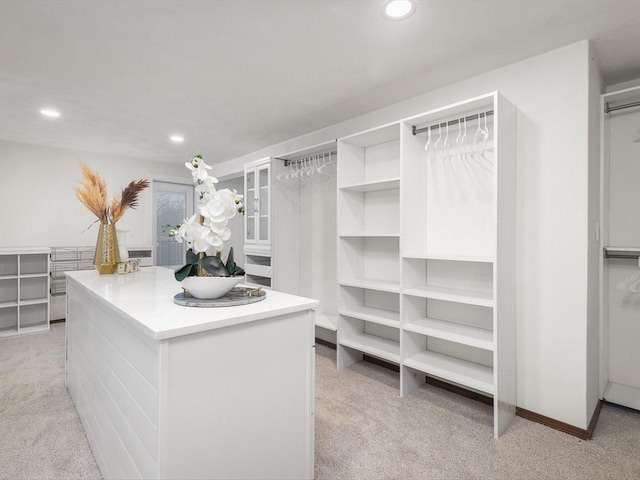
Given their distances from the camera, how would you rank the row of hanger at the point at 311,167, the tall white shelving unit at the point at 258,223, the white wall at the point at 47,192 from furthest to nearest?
1. the white wall at the point at 47,192
2. the tall white shelving unit at the point at 258,223
3. the row of hanger at the point at 311,167

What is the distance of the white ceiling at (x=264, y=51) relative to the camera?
175 centimetres

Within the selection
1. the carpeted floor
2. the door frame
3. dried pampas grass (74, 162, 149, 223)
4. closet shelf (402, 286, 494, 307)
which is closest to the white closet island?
the carpeted floor

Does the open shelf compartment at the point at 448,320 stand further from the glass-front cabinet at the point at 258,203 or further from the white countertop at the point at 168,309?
the glass-front cabinet at the point at 258,203

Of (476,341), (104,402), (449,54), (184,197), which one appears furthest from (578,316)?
(184,197)

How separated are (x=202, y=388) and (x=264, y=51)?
1.97m

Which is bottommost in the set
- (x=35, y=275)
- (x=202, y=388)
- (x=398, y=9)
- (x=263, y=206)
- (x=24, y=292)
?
(x=24, y=292)

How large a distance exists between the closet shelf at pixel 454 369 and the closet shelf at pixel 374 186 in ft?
4.48

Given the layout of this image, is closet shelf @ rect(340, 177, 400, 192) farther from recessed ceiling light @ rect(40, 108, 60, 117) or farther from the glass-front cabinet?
recessed ceiling light @ rect(40, 108, 60, 117)

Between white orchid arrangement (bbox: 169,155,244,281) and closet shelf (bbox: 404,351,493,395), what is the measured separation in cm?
170

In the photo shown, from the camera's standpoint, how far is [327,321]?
11.0 ft

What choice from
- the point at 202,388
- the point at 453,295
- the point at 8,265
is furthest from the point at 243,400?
the point at 8,265

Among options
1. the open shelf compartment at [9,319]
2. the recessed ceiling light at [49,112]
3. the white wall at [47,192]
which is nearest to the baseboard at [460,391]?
the white wall at [47,192]

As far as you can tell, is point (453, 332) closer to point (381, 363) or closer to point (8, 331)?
point (381, 363)

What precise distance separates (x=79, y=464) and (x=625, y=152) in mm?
3915
